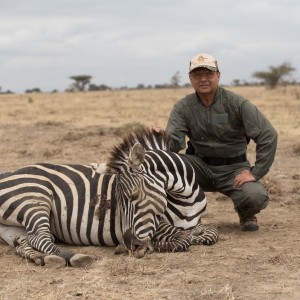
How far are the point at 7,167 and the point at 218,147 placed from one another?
5154 mm

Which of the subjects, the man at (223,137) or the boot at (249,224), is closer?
the man at (223,137)

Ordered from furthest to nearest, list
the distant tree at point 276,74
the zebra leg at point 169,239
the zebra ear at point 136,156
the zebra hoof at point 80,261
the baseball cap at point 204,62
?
the distant tree at point 276,74 → the baseball cap at point 204,62 → the zebra leg at point 169,239 → the zebra ear at point 136,156 → the zebra hoof at point 80,261

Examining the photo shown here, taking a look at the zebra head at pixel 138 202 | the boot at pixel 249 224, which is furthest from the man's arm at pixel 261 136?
the zebra head at pixel 138 202

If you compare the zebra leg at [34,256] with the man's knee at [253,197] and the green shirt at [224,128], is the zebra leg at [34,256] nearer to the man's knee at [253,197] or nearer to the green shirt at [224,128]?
the green shirt at [224,128]

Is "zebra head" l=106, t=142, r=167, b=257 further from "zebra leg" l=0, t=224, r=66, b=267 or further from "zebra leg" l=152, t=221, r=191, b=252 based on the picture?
"zebra leg" l=0, t=224, r=66, b=267

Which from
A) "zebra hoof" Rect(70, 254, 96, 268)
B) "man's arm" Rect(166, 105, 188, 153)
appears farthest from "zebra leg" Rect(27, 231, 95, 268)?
"man's arm" Rect(166, 105, 188, 153)

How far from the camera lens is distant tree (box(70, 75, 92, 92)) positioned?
5581cm

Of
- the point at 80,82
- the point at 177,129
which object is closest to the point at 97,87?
the point at 80,82

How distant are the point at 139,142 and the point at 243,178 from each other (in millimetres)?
1055

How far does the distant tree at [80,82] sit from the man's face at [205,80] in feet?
167

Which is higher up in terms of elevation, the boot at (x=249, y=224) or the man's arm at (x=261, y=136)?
the man's arm at (x=261, y=136)

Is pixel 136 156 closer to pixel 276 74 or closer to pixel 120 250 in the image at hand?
pixel 120 250

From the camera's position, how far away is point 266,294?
11.7ft

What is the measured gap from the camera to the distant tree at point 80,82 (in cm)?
5581
